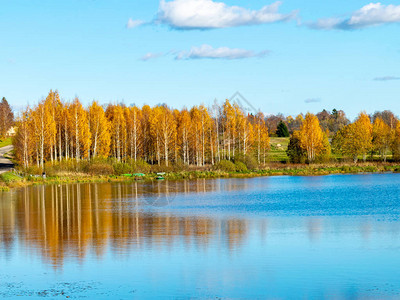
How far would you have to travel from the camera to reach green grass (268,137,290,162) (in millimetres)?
90375

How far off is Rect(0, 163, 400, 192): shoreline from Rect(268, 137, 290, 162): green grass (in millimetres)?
15870

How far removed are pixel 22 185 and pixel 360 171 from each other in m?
39.1

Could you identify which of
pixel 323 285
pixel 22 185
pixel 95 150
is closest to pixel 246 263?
pixel 323 285

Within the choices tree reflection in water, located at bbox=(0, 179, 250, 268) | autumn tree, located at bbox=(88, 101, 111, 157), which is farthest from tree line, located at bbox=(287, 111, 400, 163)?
tree reflection in water, located at bbox=(0, 179, 250, 268)

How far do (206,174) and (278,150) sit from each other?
4153cm

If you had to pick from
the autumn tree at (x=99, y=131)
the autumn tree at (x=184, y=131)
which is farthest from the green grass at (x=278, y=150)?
the autumn tree at (x=99, y=131)

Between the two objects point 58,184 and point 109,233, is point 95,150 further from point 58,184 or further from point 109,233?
point 109,233

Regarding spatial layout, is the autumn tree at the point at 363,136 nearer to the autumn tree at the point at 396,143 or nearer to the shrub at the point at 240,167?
the autumn tree at the point at 396,143

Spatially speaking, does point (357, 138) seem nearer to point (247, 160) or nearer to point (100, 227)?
point (247, 160)

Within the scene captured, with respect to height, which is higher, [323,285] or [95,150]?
[95,150]

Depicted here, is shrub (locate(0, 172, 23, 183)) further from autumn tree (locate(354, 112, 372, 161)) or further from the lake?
autumn tree (locate(354, 112, 372, 161))

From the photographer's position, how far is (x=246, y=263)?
15.1 meters

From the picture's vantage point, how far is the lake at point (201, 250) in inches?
494

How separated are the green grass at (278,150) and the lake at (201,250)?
188 ft
